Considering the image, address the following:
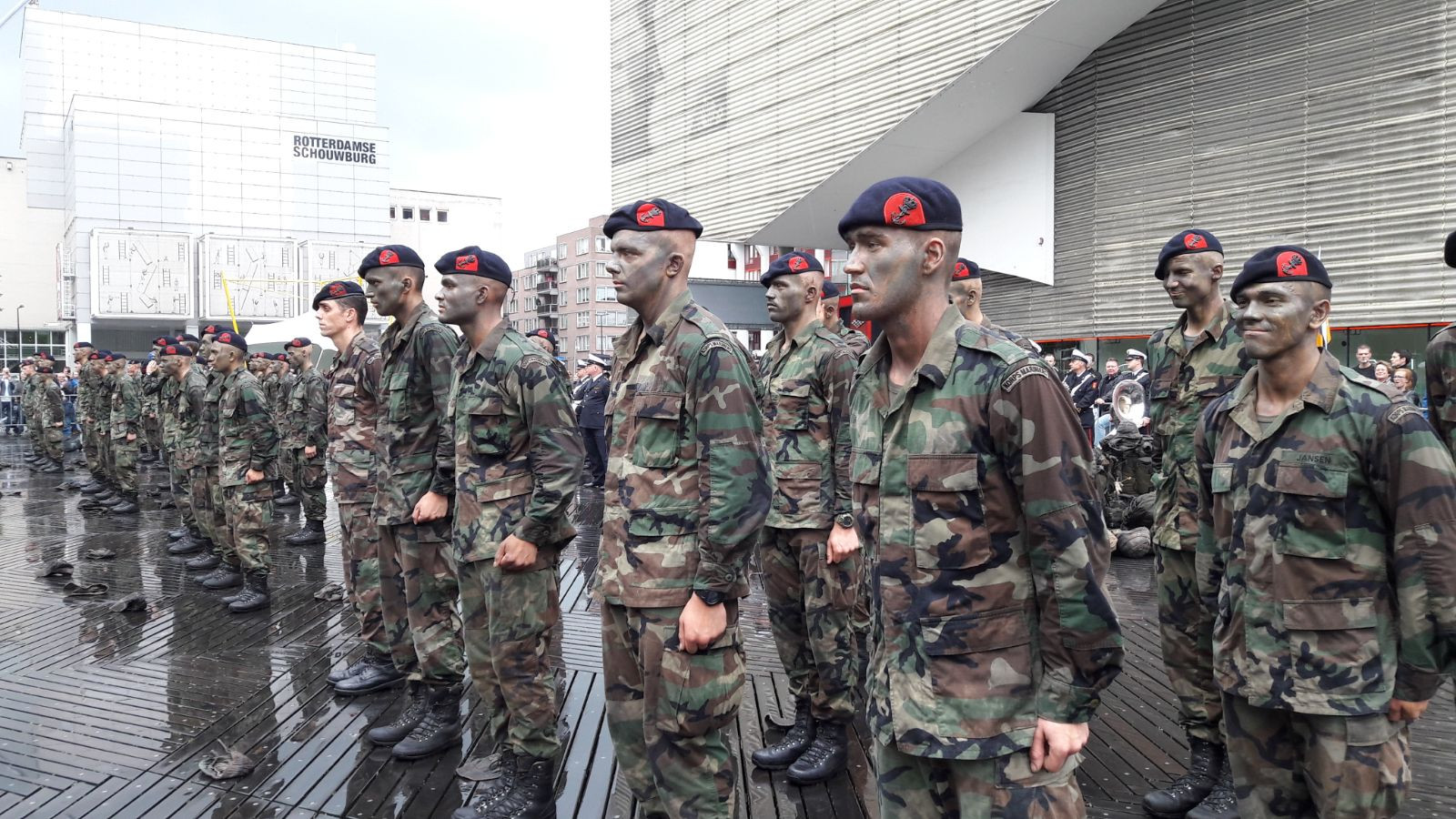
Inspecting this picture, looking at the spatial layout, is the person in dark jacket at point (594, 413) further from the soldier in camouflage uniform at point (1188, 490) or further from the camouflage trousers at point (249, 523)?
the soldier in camouflage uniform at point (1188, 490)

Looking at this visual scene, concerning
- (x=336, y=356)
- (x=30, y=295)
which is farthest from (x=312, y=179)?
(x=336, y=356)

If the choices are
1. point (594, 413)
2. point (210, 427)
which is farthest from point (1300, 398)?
point (594, 413)

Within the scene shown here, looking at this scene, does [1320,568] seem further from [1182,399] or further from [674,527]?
Answer: [674,527]

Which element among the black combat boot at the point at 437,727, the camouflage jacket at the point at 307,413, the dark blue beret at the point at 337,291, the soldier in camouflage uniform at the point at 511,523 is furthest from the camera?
the camouflage jacket at the point at 307,413

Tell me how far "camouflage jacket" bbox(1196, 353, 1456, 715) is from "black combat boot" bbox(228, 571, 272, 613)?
6.39m

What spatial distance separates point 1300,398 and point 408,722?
3917mm

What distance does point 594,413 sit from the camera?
1329cm

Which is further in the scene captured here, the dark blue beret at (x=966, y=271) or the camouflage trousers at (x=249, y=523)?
the camouflage trousers at (x=249, y=523)

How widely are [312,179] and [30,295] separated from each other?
51.3ft

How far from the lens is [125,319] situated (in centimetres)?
3666

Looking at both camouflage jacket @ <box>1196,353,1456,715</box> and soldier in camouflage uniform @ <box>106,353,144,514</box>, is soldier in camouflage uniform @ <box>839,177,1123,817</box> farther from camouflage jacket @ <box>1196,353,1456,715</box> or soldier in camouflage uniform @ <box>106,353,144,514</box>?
soldier in camouflage uniform @ <box>106,353,144,514</box>

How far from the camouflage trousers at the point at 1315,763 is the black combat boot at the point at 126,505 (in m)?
12.8

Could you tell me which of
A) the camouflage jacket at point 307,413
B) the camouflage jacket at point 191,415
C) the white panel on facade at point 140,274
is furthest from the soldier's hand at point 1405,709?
the white panel on facade at point 140,274

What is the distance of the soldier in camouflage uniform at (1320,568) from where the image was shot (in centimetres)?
239
